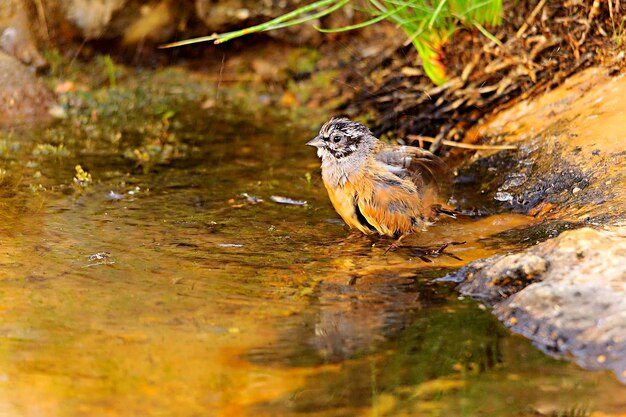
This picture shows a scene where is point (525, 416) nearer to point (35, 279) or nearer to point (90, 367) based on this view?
point (90, 367)

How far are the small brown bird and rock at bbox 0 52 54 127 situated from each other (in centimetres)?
335

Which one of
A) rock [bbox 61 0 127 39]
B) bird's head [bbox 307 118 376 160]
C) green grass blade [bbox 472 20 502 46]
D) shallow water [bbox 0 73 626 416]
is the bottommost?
shallow water [bbox 0 73 626 416]

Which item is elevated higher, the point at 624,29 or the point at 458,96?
the point at 624,29

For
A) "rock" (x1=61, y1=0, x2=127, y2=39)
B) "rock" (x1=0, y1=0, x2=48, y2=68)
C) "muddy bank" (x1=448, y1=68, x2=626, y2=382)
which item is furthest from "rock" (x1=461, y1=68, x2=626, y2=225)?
"rock" (x1=0, y1=0, x2=48, y2=68)

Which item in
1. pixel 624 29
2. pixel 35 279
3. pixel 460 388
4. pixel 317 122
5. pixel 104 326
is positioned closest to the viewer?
pixel 460 388

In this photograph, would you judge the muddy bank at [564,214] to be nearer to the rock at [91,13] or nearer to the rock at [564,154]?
the rock at [564,154]

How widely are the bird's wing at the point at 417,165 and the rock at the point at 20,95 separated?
3.64m

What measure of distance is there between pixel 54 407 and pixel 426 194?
3.01 meters

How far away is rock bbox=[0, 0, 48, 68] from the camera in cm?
834

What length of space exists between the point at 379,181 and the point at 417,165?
0.36 m

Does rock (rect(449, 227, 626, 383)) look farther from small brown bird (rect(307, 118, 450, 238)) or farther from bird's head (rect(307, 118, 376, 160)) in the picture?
bird's head (rect(307, 118, 376, 160))

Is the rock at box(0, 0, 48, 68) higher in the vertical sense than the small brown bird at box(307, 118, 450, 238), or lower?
higher

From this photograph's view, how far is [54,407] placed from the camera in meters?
3.24

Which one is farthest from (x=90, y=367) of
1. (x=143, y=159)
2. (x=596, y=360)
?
(x=143, y=159)
